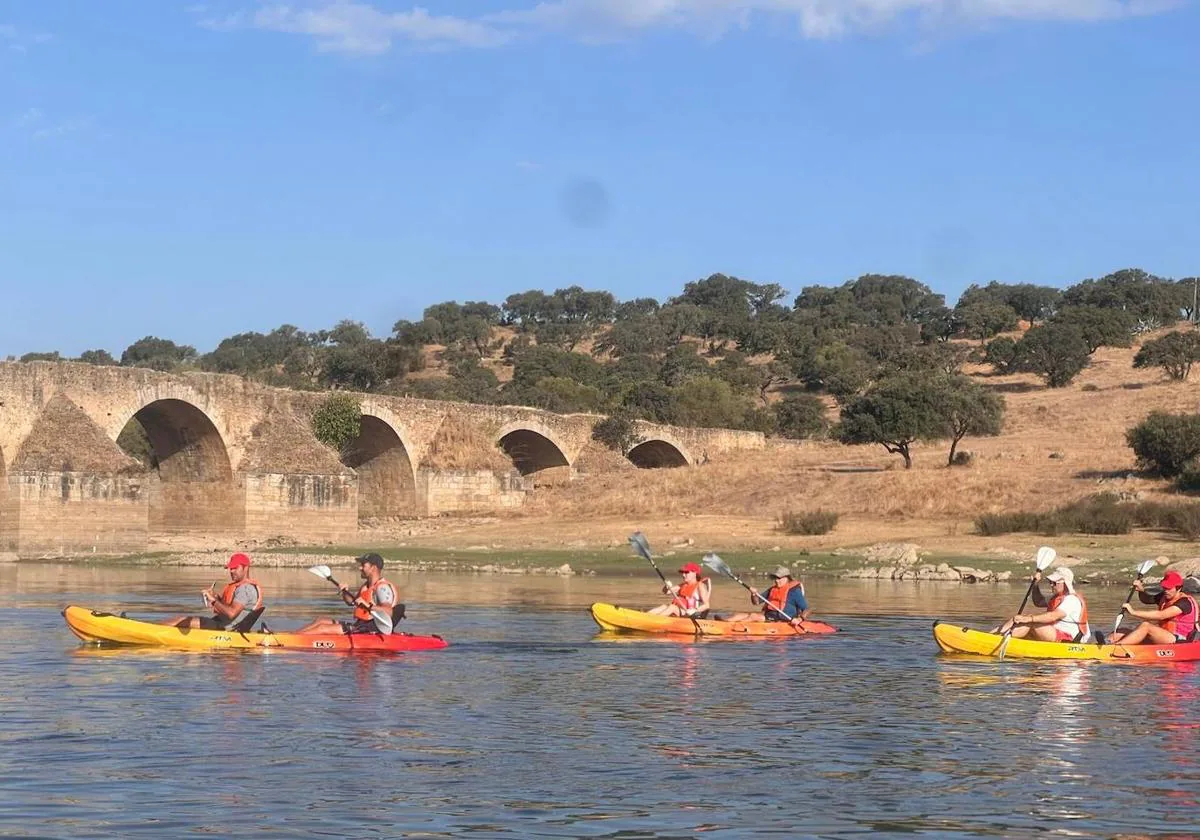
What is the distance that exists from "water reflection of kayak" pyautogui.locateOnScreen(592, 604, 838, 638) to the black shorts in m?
3.28

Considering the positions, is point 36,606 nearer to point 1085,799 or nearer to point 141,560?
point 141,560

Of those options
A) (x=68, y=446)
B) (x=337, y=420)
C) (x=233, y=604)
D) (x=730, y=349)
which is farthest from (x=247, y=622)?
(x=730, y=349)

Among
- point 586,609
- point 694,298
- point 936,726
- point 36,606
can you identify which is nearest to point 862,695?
point 936,726

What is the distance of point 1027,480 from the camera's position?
1766 inches

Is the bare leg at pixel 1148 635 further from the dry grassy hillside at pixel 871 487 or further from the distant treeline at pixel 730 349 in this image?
the distant treeline at pixel 730 349

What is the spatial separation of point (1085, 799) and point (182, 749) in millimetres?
6298

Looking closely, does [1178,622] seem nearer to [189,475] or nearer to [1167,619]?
[1167,619]

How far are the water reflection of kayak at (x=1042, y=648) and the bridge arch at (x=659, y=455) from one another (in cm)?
4402

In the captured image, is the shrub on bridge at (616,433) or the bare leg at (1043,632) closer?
the bare leg at (1043,632)

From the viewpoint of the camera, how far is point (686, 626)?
21.4 m

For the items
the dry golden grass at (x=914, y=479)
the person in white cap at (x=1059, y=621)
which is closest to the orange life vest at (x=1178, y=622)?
the person in white cap at (x=1059, y=621)

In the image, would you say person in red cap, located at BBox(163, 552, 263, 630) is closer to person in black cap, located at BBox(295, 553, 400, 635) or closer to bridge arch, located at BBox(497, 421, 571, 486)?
person in black cap, located at BBox(295, 553, 400, 635)

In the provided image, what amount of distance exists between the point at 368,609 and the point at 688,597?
4.63 meters

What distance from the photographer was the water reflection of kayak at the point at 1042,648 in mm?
18906
